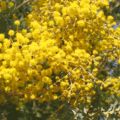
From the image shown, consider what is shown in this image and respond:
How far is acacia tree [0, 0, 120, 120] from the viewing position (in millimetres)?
1286

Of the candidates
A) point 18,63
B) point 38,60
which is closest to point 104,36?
point 38,60

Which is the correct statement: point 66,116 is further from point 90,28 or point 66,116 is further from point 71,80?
point 90,28

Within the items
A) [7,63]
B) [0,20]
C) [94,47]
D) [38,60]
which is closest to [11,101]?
[7,63]

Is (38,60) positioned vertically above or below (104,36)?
below

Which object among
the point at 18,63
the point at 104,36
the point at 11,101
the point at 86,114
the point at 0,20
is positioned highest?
the point at 0,20

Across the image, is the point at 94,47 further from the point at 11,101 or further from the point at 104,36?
the point at 11,101

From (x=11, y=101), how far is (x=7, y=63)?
0.44m

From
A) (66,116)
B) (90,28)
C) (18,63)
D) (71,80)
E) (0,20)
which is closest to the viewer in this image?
(18,63)

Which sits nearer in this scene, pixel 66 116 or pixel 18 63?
pixel 18 63

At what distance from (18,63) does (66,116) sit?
0.95 meters

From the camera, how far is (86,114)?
188 cm

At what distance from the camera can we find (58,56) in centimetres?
131

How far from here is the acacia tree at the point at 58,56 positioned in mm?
1286

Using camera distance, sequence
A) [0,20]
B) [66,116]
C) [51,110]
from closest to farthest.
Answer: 1. [0,20]
2. [66,116]
3. [51,110]
